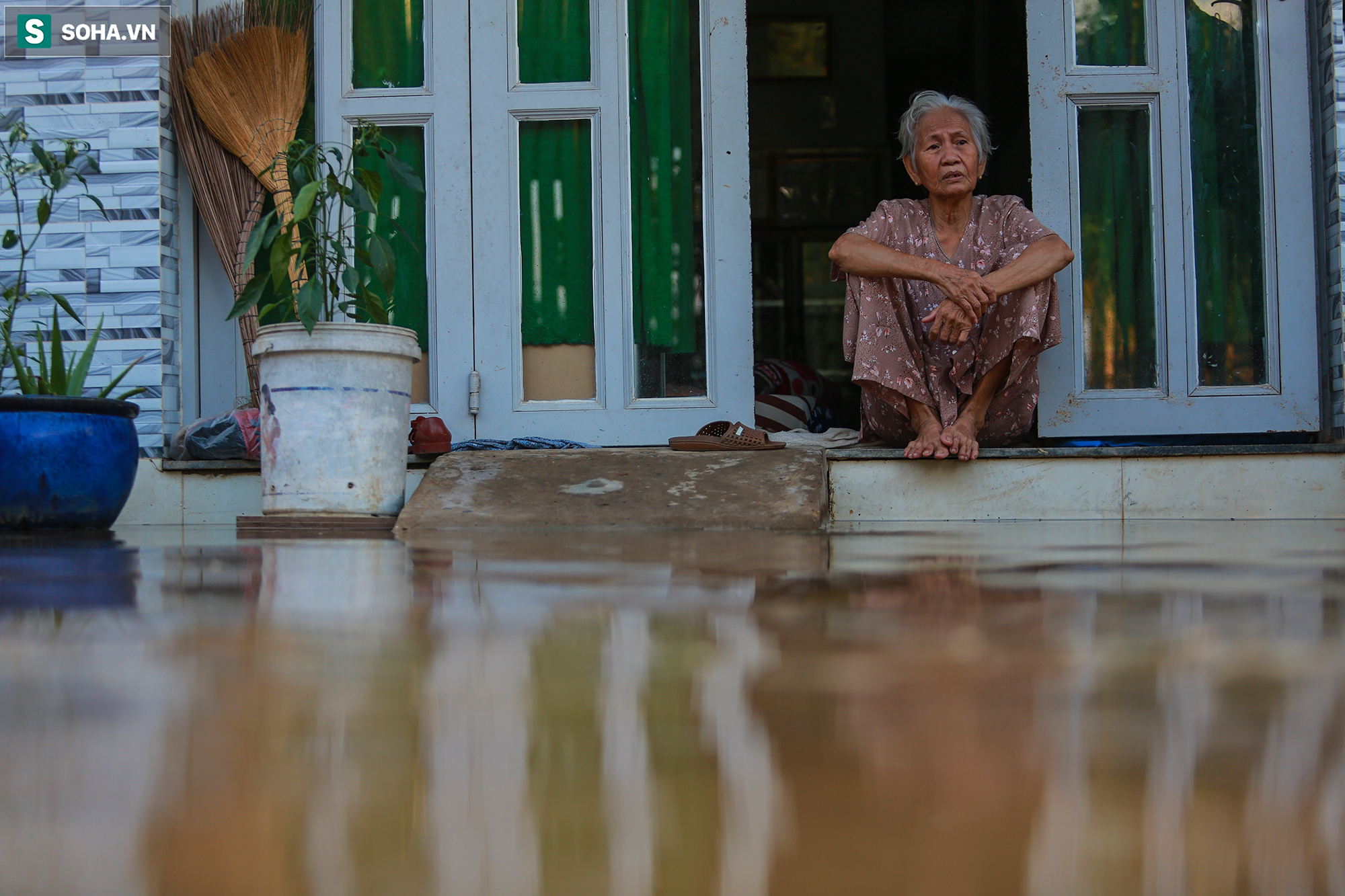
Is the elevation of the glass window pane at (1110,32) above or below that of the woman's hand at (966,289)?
above

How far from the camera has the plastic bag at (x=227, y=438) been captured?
9.29 ft

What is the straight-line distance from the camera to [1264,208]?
3.06 metres

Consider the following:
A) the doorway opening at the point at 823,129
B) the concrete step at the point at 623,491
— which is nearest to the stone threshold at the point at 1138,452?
the concrete step at the point at 623,491

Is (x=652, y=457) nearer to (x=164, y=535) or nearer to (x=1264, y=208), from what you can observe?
(x=164, y=535)

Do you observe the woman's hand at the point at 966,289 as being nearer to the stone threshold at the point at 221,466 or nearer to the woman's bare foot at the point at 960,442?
the woman's bare foot at the point at 960,442

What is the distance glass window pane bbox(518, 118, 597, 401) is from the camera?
126 inches

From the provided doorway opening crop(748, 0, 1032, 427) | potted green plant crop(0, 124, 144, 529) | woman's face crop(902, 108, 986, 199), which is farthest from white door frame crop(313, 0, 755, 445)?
doorway opening crop(748, 0, 1032, 427)

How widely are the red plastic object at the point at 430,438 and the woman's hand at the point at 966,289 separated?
138 cm

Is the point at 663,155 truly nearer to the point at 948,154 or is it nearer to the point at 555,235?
the point at 555,235

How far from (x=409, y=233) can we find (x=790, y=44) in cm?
509

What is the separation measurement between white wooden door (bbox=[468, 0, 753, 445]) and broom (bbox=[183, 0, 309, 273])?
0.56m

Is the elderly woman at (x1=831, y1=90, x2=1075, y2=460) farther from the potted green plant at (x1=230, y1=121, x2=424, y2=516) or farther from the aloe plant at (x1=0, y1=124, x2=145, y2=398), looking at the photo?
the aloe plant at (x1=0, y1=124, x2=145, y2=398)

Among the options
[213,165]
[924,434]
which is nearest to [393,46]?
[213,165]

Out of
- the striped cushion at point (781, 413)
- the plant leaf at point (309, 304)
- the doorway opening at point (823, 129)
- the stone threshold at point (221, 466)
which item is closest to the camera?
the plant leaf at point (309, 304)
